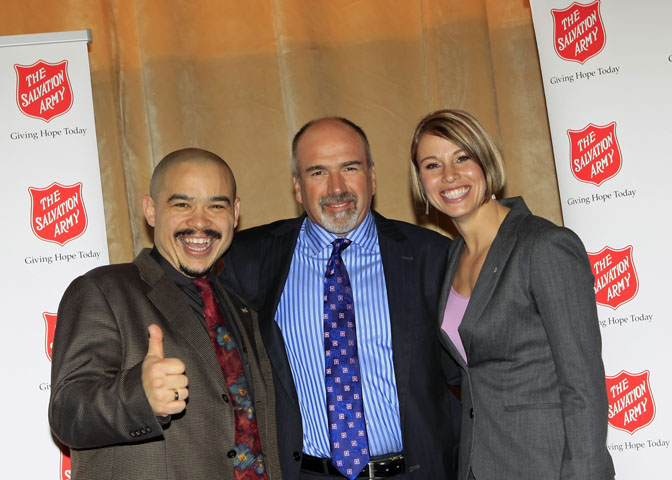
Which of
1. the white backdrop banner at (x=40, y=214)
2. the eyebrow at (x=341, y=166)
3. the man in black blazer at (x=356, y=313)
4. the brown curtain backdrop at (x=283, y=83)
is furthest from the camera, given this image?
the brown curtain backdrop at (x=283, y=83)

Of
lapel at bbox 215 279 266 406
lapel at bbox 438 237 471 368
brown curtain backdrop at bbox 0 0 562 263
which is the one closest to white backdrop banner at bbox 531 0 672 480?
brown curtain backdrop at bbox 0 0 562 263

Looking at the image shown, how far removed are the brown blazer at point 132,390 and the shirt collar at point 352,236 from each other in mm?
688

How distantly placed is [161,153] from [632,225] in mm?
2625

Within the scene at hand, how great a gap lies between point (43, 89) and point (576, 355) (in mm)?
2684

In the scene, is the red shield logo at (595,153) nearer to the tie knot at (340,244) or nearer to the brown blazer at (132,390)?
the tie knot at (340,244)

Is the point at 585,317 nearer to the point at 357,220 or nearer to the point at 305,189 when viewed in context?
the point at 357,220

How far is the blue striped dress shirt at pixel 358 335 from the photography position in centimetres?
277

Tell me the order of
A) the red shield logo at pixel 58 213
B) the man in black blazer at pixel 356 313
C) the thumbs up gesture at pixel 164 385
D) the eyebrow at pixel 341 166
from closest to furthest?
the thumbs up gesture at pixel 164 385, the man in black blazer at pixel 356 313, the eyebrow at pixel 341 166, the red shield logo at pixel 58 213

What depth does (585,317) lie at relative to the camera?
2.28m

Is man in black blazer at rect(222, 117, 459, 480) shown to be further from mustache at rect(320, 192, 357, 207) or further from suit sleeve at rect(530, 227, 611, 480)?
suit sleeve at rect(530, 227, 611, 480)

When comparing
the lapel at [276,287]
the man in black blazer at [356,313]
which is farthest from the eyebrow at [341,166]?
the lapel at [276,287]

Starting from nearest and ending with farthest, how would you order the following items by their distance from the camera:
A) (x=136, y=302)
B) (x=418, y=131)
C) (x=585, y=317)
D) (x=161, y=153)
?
(x=585, y=317) → (x=136, y=302) → (x=418, y=131) → (x=161, y=153)

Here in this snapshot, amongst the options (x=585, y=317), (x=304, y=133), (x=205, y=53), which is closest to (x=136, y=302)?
(x=304, y=133)

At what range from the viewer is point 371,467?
2689mm
